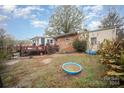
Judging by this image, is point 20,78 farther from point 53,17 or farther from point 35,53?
point 53,17

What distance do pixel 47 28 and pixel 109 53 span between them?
1194 millimetres

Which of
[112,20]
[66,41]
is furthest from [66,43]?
[112,20]

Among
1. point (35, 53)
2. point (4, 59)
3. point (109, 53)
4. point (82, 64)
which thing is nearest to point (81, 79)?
point (82, 64)

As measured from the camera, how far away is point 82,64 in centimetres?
471

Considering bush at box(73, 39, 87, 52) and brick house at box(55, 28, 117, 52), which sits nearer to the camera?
brick house at box(55, 28, 117, 52)

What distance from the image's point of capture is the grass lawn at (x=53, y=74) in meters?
4.62

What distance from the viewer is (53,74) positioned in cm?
468

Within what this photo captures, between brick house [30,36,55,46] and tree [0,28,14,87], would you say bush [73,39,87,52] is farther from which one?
tree [0,28,14,87]

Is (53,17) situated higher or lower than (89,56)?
higher

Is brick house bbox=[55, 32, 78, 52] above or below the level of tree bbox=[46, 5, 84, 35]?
below

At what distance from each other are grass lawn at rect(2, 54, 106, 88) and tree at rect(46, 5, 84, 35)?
48cm

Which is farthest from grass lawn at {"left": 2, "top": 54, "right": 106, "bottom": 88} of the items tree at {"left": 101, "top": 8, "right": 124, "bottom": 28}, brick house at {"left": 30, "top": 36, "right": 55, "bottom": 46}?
tree at {"left": 101, "top": 8, "right": 124, "bottom": 28}

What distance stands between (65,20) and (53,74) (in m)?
1.00

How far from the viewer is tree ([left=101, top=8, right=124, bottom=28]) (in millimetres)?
4609
